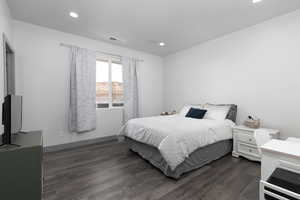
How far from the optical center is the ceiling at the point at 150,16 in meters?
2.23

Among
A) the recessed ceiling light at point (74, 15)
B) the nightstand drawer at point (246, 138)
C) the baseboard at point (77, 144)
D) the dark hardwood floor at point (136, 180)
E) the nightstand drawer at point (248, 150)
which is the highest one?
the recessed ceiling light at point (74, 15)

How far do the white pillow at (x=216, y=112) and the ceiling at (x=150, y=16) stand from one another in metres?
1.75

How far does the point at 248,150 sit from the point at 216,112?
946 millimetres

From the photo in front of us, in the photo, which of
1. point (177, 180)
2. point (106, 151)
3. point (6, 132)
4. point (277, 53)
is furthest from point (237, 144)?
point (6, 132)

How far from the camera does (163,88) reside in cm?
519

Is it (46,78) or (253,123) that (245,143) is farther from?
(46,78)

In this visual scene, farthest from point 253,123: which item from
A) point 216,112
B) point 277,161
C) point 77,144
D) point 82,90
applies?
point 77,144

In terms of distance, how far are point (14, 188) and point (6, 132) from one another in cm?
51

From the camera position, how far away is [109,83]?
3973 millimetres

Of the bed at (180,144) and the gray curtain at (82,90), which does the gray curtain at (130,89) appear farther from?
the bed at (180,144)

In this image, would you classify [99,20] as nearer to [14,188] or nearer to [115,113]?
[115,113]

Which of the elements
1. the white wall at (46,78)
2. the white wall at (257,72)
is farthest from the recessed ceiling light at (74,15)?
the white wall at (257,72)

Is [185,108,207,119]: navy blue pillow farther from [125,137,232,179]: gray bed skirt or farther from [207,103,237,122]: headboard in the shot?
[125,137,232,179]: gray bed skirt

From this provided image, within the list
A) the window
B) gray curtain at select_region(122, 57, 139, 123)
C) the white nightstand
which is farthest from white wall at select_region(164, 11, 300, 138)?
the window
